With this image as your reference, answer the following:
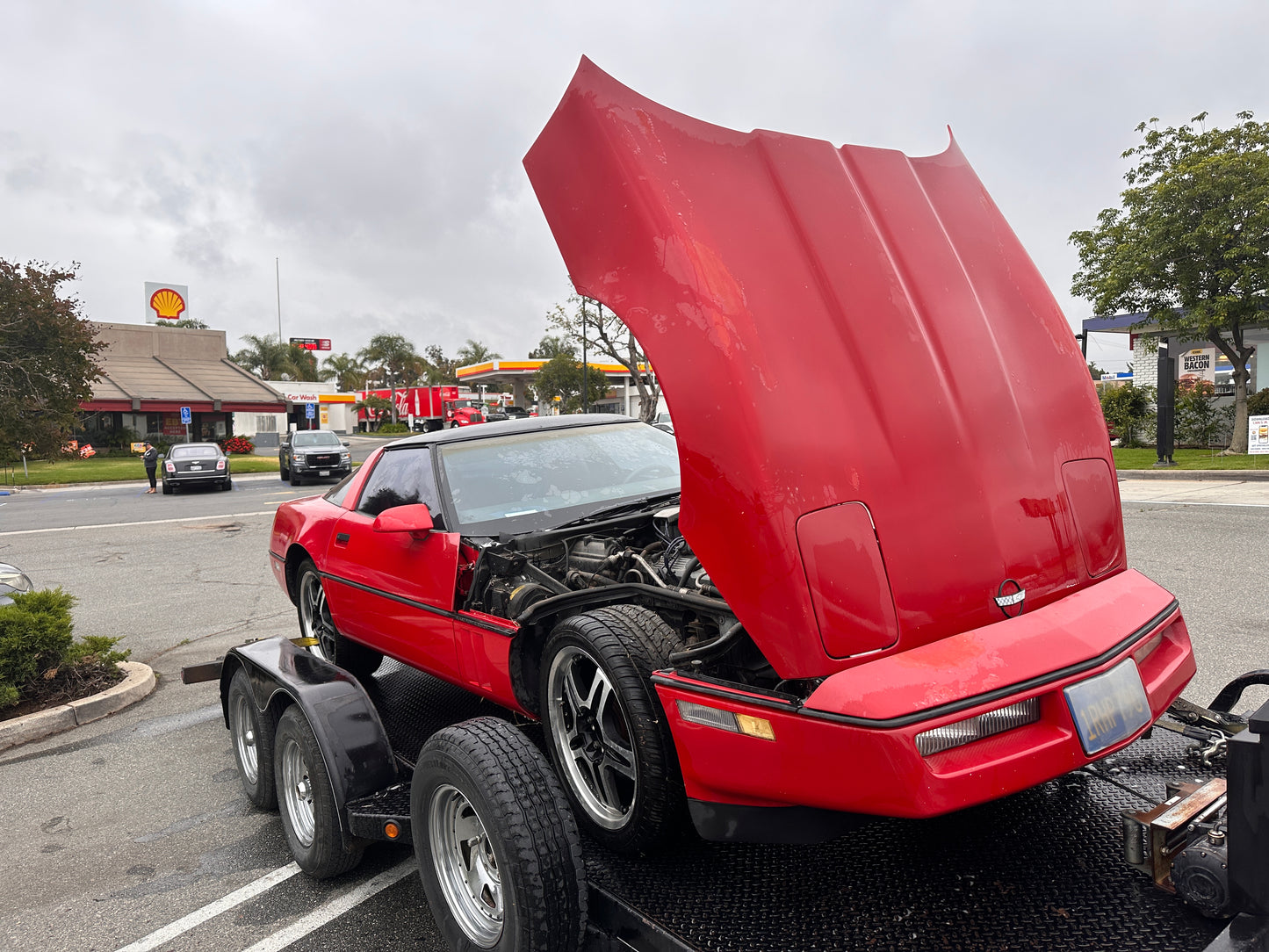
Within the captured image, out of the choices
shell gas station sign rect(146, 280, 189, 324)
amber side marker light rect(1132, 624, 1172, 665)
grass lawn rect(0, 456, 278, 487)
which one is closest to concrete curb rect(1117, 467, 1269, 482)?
amber side marker light rect(1132, 624, 1172, 665)

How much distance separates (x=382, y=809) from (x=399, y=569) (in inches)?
50.7

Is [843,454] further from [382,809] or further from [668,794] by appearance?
[382,809]

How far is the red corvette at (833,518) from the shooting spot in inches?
76.7

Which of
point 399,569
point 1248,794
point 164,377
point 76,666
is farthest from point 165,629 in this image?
point 164,377

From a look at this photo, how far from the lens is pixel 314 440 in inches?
1073

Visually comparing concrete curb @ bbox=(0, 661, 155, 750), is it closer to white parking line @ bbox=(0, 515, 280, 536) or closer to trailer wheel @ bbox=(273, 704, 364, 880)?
trailer wheel @ bbox=(273, 704, 364, 880)

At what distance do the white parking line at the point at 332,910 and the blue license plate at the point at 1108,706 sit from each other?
2389 millimetres

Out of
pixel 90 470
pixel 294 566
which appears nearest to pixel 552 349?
pixel 90 470

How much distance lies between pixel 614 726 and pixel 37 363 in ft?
104

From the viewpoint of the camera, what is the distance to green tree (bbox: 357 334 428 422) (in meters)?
71.7

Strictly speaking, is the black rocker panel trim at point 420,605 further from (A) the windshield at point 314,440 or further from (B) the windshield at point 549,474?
(A) the windshield at point 314,440

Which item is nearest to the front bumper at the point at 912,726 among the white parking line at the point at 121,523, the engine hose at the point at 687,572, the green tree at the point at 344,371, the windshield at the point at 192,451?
the engine hose at the point at 687,572

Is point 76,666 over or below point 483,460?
below

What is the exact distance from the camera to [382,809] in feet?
9.16
